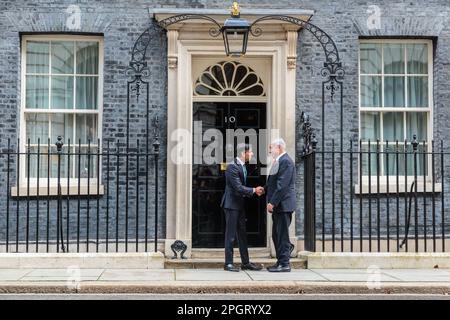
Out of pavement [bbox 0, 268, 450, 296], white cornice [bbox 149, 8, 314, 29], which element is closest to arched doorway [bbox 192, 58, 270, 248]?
white cornice [bbox 149, 8, 314, 29]

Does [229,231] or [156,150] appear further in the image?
[156,150]

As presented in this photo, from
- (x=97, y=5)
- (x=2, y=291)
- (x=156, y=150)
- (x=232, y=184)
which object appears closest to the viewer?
(x=2, y=291)

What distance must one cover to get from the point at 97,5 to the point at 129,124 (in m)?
2.02

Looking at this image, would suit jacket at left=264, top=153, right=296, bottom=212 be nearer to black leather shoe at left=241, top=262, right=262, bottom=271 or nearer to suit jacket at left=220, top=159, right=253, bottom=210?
suit jacket at left=220, top=159, right=253, bottom=210

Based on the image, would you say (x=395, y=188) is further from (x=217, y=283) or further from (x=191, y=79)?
(x=217, y=283)

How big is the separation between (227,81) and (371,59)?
2.50m

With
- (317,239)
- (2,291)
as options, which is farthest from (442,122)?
(2,291)

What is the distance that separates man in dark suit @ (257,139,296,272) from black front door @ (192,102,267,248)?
1.82 m

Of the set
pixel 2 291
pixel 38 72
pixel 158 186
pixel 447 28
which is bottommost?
pixel 2 291

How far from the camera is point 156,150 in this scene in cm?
1114

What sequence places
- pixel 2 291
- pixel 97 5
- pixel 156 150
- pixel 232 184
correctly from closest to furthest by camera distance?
pixel 2 291 → pixel 232 184 → pixel 156 150 → pixel 97 5

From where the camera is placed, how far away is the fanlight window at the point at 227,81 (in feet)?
40.0

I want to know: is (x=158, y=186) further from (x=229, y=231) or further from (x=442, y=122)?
(x=442, y=122)

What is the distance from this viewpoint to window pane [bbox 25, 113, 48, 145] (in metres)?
12.0
